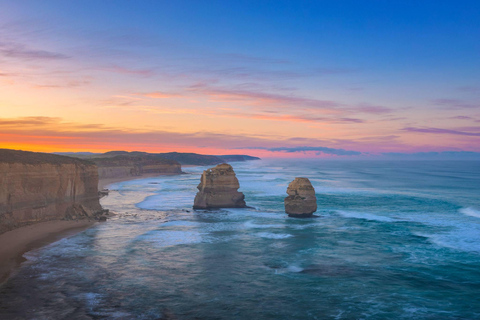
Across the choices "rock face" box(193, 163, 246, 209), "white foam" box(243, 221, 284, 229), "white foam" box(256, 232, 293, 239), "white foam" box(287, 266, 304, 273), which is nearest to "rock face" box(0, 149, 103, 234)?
"rock face" box(193, 163, 246, 209)

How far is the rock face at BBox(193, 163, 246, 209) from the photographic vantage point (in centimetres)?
4441

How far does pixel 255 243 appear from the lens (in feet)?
95.8

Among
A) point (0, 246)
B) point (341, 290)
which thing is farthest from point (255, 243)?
point (0, 246)

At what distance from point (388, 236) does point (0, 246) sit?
29170mm

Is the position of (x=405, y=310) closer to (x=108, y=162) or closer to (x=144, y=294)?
(x=144, y=294)

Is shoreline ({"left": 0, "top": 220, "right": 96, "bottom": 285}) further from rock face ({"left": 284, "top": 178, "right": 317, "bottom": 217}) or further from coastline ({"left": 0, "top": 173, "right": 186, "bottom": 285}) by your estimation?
rock face ({"left": 284, "top": 178, "right": 317, "bottom": 217})

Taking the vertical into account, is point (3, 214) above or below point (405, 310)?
above

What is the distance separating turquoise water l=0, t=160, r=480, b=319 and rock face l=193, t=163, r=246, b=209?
6.05 meters

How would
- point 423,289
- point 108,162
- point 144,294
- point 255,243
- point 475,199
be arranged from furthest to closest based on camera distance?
point 108,162
point 475,199
point 255,243
point 423,289
point 144,294

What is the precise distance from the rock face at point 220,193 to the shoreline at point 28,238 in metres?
13.2

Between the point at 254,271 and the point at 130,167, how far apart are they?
10098 centimetres

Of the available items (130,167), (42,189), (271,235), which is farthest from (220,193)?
(130,167)

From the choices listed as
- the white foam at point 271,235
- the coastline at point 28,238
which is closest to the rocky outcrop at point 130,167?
the coastline at point 28,238

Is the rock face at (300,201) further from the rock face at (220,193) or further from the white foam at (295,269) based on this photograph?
the white foam at (295,269)
